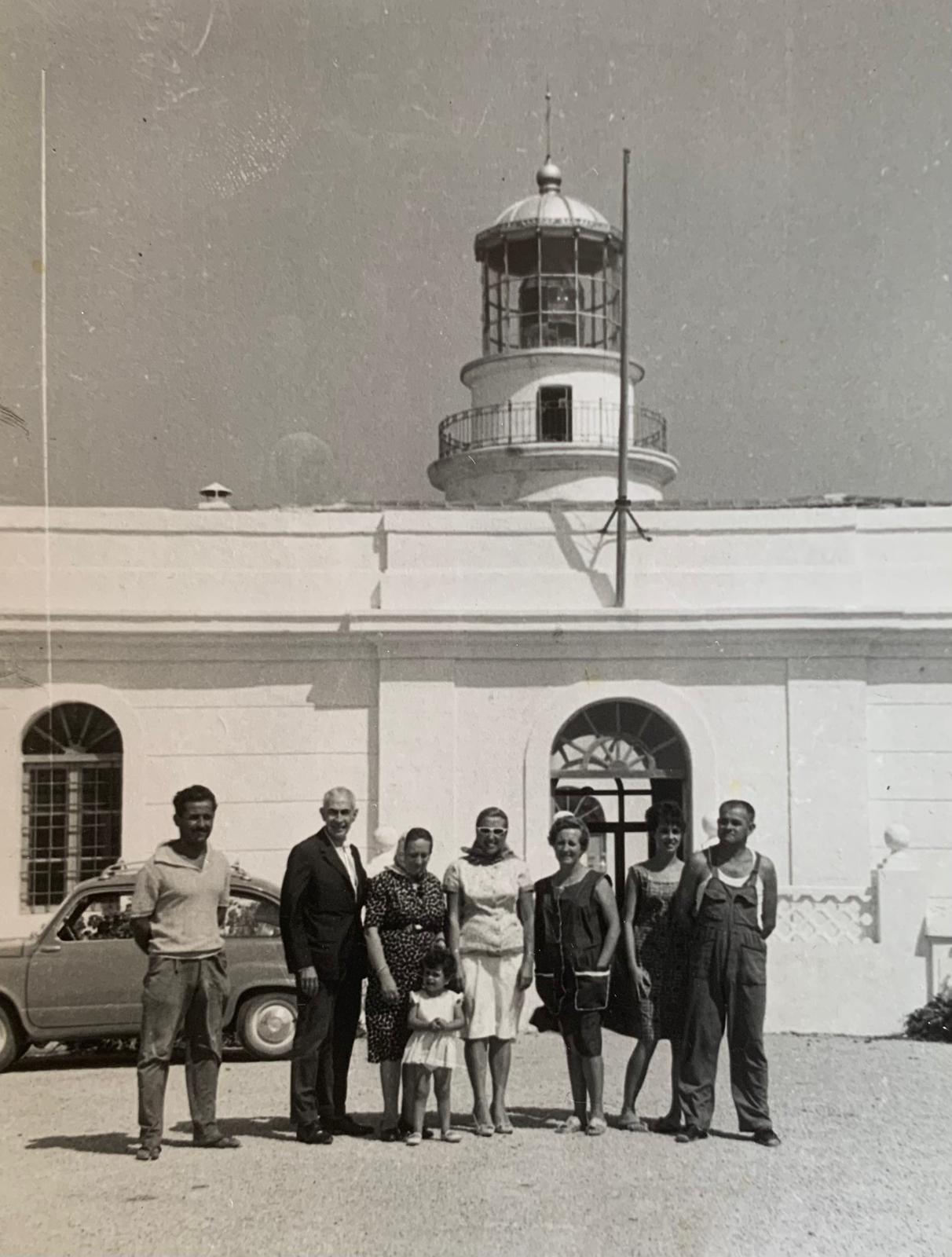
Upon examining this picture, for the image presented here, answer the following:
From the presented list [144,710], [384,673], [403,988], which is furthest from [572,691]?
[403,988]

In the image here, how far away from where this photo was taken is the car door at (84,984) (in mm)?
10555

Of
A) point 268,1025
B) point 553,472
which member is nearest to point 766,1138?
point 268,1025

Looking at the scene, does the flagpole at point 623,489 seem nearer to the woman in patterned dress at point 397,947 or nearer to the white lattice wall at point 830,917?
the white lattice wall at point 830,917

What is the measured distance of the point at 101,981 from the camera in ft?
34.9

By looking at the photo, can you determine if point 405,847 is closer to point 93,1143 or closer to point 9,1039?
point 93,1143

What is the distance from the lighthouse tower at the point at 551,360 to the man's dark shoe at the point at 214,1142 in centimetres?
1507

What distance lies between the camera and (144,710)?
1426 cm

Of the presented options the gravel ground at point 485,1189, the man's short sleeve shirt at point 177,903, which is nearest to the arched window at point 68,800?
the gravel ground at point 485,1189

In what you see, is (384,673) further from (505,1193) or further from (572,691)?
(505,1193)

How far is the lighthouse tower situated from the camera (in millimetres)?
21547

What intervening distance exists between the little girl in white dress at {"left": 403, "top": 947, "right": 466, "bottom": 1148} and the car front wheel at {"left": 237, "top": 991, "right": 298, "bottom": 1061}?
3.42m

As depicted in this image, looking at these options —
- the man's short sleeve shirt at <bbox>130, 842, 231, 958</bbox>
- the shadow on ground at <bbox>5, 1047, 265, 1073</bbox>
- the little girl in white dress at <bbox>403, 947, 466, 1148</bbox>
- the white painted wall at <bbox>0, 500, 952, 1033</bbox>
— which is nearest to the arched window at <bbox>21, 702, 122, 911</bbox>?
the white painted wall at <bbox>0, 500, 952, 1033</bbox>

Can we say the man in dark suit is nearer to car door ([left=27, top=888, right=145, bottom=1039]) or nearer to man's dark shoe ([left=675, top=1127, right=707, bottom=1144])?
man's dark shoe ([left=675, top=1127, right=707, bottom=1144])

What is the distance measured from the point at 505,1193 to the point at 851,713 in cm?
851
